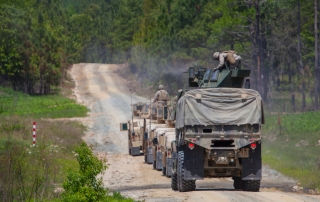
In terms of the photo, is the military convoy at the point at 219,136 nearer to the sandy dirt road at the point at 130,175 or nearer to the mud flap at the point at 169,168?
the sandy dirt road at the point at 130,175

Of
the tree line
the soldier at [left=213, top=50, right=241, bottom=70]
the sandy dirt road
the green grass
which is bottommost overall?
the sandy dirt road

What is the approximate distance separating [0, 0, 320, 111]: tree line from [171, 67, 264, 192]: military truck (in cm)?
2891

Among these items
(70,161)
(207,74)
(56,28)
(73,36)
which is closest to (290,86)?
(56,28)

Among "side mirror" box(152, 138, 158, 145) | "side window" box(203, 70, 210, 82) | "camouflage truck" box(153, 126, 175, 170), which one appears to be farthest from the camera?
"side mirror" box(152, 138, 158, 145)

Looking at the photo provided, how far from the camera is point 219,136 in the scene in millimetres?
19219

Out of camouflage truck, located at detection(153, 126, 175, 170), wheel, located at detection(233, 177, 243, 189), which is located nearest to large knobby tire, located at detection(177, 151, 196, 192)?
wheel, located at detection(233, 177, 243, 189)

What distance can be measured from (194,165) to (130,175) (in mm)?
7546

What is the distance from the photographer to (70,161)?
29625mm

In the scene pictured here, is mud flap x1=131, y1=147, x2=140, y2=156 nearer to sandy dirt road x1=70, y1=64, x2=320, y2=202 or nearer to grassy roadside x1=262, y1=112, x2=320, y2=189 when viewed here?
sandy dirt road x1=70, y1=64, x2=320, y2=202

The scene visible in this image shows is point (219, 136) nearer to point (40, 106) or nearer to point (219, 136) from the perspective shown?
point (219, 136)

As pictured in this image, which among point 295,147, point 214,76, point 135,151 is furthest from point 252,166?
point 135,151

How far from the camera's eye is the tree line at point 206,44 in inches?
2178

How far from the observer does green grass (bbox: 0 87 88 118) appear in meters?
51.0

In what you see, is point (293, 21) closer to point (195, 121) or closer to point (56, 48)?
point (56, 48)
